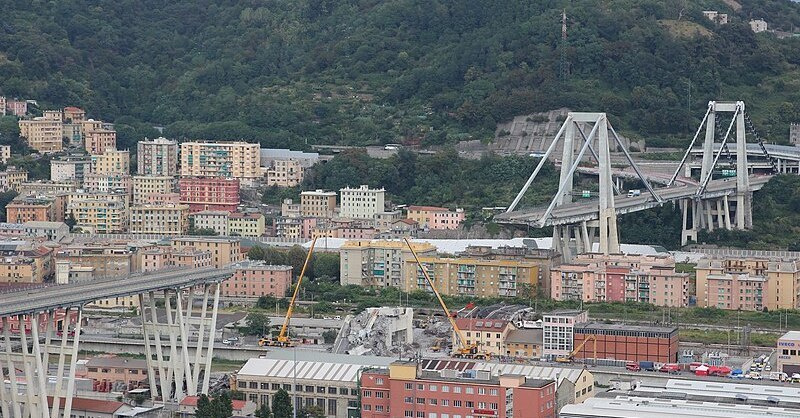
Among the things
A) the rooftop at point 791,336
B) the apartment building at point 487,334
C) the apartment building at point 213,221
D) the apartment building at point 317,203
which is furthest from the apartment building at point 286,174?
the rooftop at point 791,336

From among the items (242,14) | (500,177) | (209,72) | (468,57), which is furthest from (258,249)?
(242,14)

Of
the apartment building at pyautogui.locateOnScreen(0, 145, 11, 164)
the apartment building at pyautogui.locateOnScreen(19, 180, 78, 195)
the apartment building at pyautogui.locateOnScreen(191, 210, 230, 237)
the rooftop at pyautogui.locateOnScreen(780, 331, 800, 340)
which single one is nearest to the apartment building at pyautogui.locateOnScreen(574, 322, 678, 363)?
the rooftop at pyautogui.locateOnScreen(780, 331, 800, 340)

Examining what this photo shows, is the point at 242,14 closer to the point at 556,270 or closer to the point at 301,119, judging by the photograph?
the point at 301,119

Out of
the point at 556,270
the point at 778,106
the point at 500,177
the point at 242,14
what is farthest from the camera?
the point at 242,14

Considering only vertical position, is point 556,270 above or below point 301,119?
below

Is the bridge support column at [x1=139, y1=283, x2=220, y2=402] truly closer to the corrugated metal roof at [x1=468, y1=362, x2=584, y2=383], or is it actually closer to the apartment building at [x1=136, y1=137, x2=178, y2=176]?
the corrugated metal roof at [x1=468, y1=362, x2=584, y2=383]

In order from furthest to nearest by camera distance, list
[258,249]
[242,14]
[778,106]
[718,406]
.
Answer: [242,14] → [778,106] → [258,249] → [718,406]

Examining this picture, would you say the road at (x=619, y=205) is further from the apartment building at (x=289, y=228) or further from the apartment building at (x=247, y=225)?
the apartment building at (x=247, y=225)
